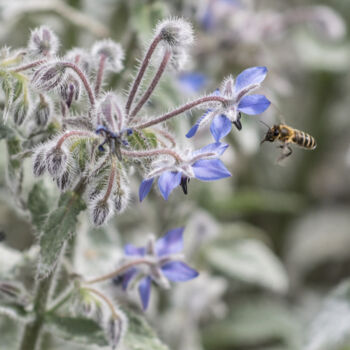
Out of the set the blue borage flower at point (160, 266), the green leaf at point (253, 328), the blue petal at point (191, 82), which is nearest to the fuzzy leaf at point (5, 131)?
the blue borage flower at point (160, 266)

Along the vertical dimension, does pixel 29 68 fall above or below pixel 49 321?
above

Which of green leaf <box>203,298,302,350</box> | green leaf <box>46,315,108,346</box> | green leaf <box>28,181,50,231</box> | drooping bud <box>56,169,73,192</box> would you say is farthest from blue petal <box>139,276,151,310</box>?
green leaf <box>203,298,302,350</box>

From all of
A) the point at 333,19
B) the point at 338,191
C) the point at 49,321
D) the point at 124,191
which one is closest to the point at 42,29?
the point at 124,191

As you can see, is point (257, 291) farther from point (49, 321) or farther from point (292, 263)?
point (49, 321)

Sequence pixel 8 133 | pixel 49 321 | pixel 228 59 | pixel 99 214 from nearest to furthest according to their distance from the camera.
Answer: pixel 99 214 < pixel 8 133 < pixel 49 321 < pixel 228 59

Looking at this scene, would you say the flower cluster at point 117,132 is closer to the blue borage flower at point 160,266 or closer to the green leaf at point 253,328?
the blue borage flower at point 160,266

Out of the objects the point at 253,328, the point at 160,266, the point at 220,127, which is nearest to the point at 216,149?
the point at 220,127
